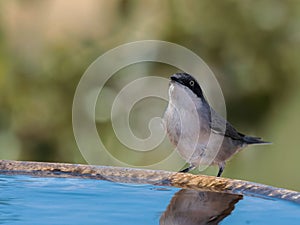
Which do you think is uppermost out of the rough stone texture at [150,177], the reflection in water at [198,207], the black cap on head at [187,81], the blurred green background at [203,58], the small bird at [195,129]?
the blurred green background at [203,58]

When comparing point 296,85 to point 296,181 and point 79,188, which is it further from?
point 79,188

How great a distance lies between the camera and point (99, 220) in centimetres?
262

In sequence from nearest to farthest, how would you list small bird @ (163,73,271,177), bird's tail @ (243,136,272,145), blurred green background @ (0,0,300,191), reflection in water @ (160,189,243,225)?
1. reflection in water @ (160,189,243,225)
2. small bird @ (163,73,271,177)
3. bird's tail @ (243,136,272,145)
4. blurred green background @ (0,0,300,191)

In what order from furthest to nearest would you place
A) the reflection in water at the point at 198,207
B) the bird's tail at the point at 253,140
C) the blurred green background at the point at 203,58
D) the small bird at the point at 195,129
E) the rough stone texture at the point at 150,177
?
the blurred green background at the point at 203,58, the bird's tail at the point at 253,140, the small bird at the point at 195,129, the rough stone texture at the point at 150,177, the reflection in water at the point at 198,207

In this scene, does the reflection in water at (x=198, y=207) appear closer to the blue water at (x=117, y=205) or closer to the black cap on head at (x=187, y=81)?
the blue water at (x=117, y=205)

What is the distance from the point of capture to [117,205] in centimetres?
285

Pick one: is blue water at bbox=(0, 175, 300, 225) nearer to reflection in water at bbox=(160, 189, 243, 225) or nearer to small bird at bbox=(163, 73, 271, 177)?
reflection in water at bbox=(160, 189, 243, 225)

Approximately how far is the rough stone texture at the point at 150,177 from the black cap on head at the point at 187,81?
108cm

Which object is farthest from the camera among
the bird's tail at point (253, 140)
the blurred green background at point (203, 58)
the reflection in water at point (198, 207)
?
the blurred green background at point (203, 58)

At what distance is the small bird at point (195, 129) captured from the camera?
13.6 ft

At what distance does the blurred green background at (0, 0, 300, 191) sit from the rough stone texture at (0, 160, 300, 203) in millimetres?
1709

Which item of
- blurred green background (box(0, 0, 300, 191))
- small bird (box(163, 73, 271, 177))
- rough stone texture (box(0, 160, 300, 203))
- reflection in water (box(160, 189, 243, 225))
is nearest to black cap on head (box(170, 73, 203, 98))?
small bird (box(163, 73, 271, 177))

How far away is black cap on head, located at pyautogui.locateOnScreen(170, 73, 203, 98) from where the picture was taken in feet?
13.7

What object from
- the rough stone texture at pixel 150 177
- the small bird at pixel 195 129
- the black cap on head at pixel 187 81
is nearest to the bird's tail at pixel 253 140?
the small bird at pixel 195 129
